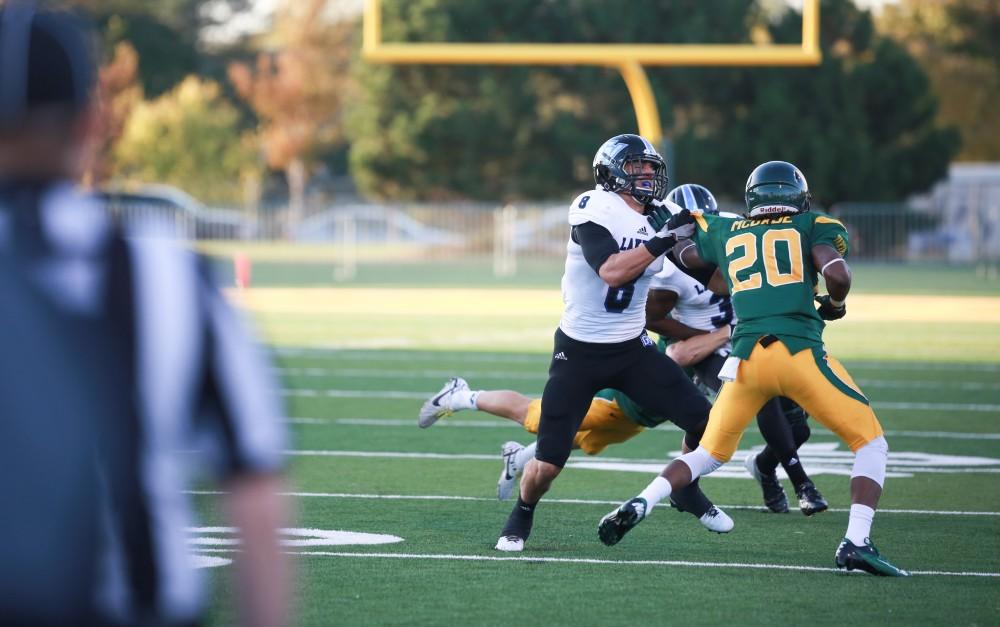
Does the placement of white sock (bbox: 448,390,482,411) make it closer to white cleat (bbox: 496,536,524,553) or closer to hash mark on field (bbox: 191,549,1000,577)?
white cleat (bbox: 496,536,524,553)

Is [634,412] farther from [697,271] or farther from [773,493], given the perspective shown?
[773,493]

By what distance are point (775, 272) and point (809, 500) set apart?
65.5 inches

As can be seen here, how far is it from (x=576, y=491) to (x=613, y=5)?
117 ft

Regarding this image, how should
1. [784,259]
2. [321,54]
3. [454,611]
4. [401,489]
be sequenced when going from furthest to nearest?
[321,54]
[401,489]
[784,259]
[454,611]

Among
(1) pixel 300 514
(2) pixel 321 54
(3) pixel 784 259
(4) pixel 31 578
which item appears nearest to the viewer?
(4) pixel 31 578

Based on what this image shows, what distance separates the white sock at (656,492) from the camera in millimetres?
6289

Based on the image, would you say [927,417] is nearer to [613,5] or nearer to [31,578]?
[31,578]

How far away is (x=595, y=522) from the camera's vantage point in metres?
7.52

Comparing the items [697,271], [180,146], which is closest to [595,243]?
[697,271]

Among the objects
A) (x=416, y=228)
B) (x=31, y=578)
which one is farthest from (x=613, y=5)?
(x=31, y=578)

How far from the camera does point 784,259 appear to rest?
21.7ft

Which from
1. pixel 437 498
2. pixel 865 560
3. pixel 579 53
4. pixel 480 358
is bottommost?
pixel 480 358

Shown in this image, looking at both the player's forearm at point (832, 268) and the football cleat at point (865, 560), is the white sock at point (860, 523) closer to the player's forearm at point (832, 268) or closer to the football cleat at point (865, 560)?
the football cleat at point (865, 560)

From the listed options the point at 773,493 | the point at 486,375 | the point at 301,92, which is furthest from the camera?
the point at 301,92
